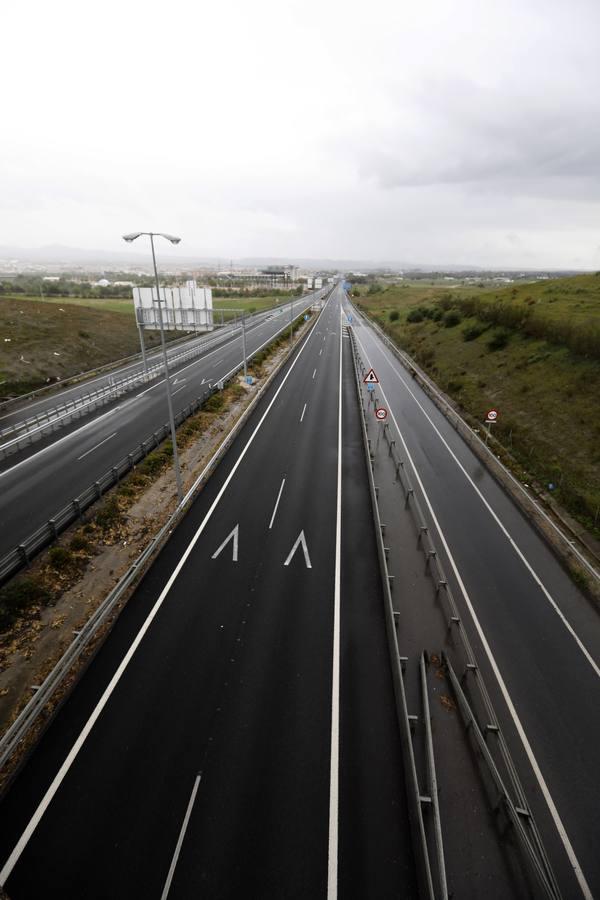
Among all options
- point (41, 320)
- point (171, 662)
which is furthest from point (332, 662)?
point (41, 320)

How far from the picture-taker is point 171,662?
12102 mm

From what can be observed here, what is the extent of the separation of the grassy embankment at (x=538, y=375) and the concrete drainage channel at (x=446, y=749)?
1145 centimetres

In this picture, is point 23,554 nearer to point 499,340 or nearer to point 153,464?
point 153,464

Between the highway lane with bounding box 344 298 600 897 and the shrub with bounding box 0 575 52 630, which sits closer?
the highway lane with bounding box 344 298 600 897

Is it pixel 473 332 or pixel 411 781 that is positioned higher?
pixel 473 332

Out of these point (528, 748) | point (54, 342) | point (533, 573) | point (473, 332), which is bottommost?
point (528, 748)

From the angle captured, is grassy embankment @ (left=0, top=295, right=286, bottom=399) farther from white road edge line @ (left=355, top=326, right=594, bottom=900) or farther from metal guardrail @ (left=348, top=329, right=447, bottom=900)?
white road edge line @ (left=355, top=326, right=594, bottom=900)

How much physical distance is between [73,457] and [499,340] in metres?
46.8

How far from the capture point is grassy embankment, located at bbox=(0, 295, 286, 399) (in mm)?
45531

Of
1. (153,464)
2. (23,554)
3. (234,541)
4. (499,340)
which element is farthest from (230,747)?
(499,340)

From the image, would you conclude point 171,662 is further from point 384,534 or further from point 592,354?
point 592,354

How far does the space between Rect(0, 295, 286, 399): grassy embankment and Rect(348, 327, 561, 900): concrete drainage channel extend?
45.5m

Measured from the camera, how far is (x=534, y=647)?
13391 mm

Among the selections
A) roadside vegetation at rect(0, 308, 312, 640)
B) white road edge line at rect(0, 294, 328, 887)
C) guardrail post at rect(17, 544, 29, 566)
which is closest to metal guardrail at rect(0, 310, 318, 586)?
guardrail post at rect(17, 544, 29, 566)
